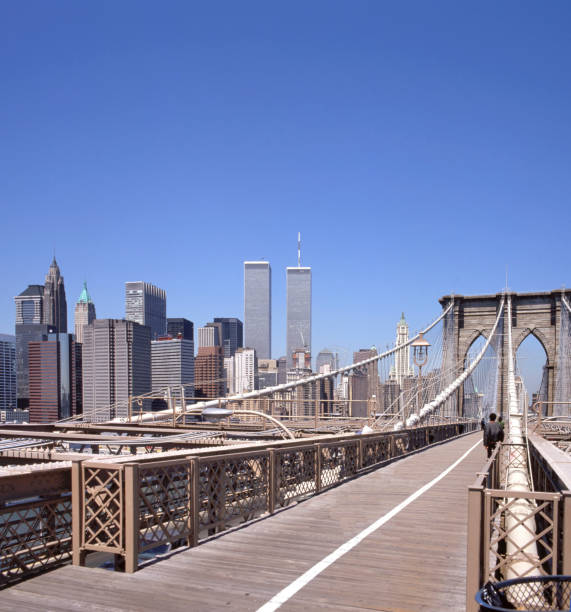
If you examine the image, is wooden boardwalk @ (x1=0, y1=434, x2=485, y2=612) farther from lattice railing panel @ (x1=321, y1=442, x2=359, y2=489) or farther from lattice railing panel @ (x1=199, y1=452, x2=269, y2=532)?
lattice railing panel @ (x1=321, y1=442, x2=359, y2=489)

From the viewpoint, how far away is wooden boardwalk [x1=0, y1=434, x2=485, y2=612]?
20.9 ft

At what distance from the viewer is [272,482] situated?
10898 mm

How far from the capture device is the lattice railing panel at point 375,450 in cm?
1761

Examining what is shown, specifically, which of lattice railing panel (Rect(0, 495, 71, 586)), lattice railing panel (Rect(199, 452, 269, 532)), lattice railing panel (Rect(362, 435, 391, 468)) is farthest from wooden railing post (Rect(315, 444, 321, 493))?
lattice railing panel (Rect(0, 495, 71, 586))

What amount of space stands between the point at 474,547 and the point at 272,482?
217 inches

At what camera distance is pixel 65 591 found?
661cm

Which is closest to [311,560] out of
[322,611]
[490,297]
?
[322,611]

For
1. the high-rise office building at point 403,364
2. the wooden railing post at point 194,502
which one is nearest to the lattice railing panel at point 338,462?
the wooden railing post at point 194,502

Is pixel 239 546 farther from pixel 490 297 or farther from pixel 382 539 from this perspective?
pixel 490 297

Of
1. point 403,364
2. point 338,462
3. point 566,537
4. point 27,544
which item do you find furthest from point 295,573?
point 403,364

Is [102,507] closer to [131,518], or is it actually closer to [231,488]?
[131,518]

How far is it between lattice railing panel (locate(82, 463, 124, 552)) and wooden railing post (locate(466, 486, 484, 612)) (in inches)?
150

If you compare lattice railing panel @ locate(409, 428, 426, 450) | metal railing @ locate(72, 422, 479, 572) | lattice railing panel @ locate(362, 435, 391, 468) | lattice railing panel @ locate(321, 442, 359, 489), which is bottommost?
lattice railing panel @ locate(409, 428, 426, 450)

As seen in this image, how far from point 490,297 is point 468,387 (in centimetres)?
1002
